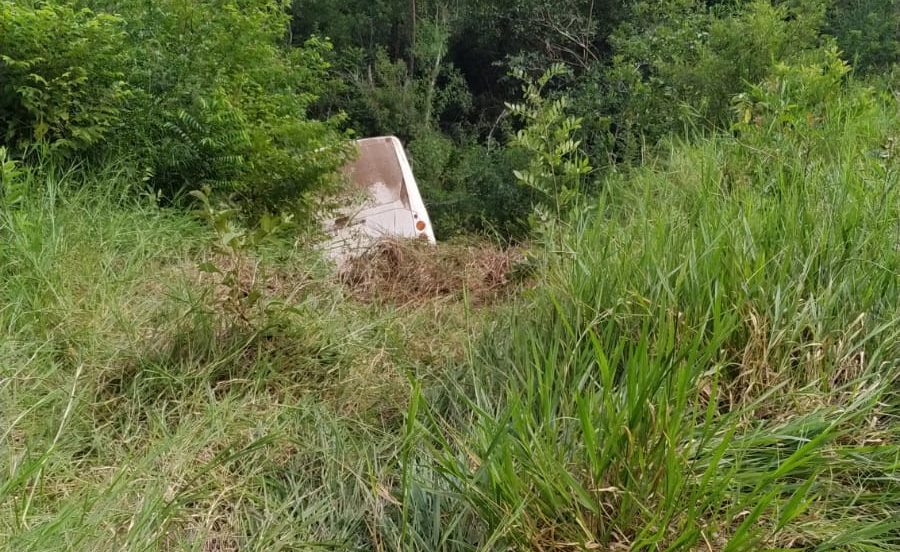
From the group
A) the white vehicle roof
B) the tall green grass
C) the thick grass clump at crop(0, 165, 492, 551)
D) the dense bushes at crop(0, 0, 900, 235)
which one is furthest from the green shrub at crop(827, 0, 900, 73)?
the thick grass clump at crop(0, 165, 492, 551)

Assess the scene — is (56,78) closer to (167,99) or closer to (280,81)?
(167,99)

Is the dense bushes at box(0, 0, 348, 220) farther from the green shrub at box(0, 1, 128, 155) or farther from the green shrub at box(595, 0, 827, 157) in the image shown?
the green shrub at box(595, 0, 827, 157)

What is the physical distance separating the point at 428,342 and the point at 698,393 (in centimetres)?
145

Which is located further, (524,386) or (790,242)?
(790,242)

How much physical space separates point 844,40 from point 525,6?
5892 millimetres

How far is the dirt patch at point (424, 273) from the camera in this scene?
3930 mm

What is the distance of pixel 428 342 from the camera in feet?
9.52

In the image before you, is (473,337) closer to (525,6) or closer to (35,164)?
(35,164)

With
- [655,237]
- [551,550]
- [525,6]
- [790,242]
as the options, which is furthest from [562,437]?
[525,6]

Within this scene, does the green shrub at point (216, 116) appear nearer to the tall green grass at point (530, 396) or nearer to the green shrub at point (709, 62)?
the tall green grass at point (530, 396)

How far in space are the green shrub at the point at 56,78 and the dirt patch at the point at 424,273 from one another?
5.64 feet

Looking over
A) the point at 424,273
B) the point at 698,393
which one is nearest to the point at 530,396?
the point at 698,393

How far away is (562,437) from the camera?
5.35ft

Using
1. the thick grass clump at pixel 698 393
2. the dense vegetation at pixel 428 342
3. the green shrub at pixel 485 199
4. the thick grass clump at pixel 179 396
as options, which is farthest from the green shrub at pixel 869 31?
the thick grass clump at pixel 179 396
